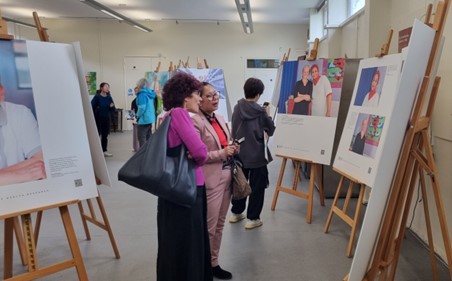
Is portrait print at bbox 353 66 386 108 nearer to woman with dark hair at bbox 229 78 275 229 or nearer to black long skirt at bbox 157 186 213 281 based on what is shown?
woman with dark hair at bbox 229 78 275 229

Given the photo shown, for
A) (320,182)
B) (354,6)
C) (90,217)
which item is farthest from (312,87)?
(354,6)

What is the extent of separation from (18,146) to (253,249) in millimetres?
1910

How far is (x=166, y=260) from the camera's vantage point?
6.53ft

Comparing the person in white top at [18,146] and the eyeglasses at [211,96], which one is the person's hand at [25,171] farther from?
the eyeglasses at [211,96]

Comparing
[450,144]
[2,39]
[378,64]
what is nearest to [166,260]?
[2,39]

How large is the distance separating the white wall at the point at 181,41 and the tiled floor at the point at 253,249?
24.6 feet

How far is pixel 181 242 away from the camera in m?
1.96

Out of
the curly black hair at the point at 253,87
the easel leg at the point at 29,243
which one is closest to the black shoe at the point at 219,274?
the easel leg at the point at 29,243

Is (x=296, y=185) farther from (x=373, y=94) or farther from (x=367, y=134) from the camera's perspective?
(x=373, y=94)

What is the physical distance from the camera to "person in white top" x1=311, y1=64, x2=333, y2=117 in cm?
342

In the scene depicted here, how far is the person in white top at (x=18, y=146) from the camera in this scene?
1.78 meters

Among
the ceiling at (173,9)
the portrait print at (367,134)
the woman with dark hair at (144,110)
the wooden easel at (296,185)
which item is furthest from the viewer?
the ceiling at (173,9)

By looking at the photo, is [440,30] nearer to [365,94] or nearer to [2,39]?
[365,94]

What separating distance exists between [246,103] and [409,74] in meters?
1.79
